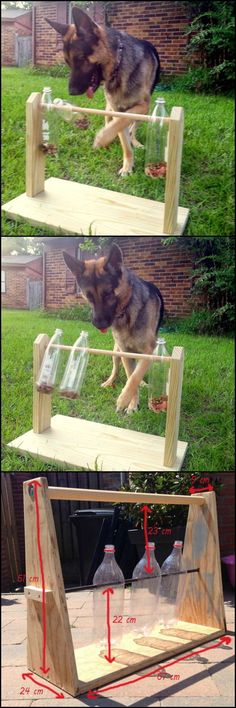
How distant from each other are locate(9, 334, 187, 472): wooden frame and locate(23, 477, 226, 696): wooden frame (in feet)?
0.48

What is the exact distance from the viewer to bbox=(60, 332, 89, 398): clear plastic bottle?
2.07 meters

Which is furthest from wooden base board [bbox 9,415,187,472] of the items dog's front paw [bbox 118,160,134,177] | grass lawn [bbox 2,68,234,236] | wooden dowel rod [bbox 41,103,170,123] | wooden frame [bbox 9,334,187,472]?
wooden dowel rod [bbox 41,103,170,123]

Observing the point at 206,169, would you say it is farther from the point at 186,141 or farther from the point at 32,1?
the point at 32,1

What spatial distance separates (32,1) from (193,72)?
1.27 ft

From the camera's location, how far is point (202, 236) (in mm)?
2297

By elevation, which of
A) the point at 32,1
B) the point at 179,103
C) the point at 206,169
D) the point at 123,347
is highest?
the point at 32,1

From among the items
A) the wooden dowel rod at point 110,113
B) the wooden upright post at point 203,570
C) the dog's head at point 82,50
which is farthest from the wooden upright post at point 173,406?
the dog's head at point 82,50

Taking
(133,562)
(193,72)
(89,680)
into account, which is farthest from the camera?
(193,72)

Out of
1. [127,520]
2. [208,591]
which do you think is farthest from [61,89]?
[208,591]

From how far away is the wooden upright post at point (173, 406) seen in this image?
80.8 inches

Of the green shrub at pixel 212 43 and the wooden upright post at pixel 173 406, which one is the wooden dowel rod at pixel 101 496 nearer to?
the wooden upright post at pixel 173 406

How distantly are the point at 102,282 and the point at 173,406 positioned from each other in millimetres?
299

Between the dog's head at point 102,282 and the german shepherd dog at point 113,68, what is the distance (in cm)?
23

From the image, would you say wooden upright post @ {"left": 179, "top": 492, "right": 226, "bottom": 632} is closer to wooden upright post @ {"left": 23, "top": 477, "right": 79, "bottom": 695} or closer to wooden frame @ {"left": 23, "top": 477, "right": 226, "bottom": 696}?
wooden frame @ {"left": 23, "top": 477, "right": 226, "bottom": 696}
